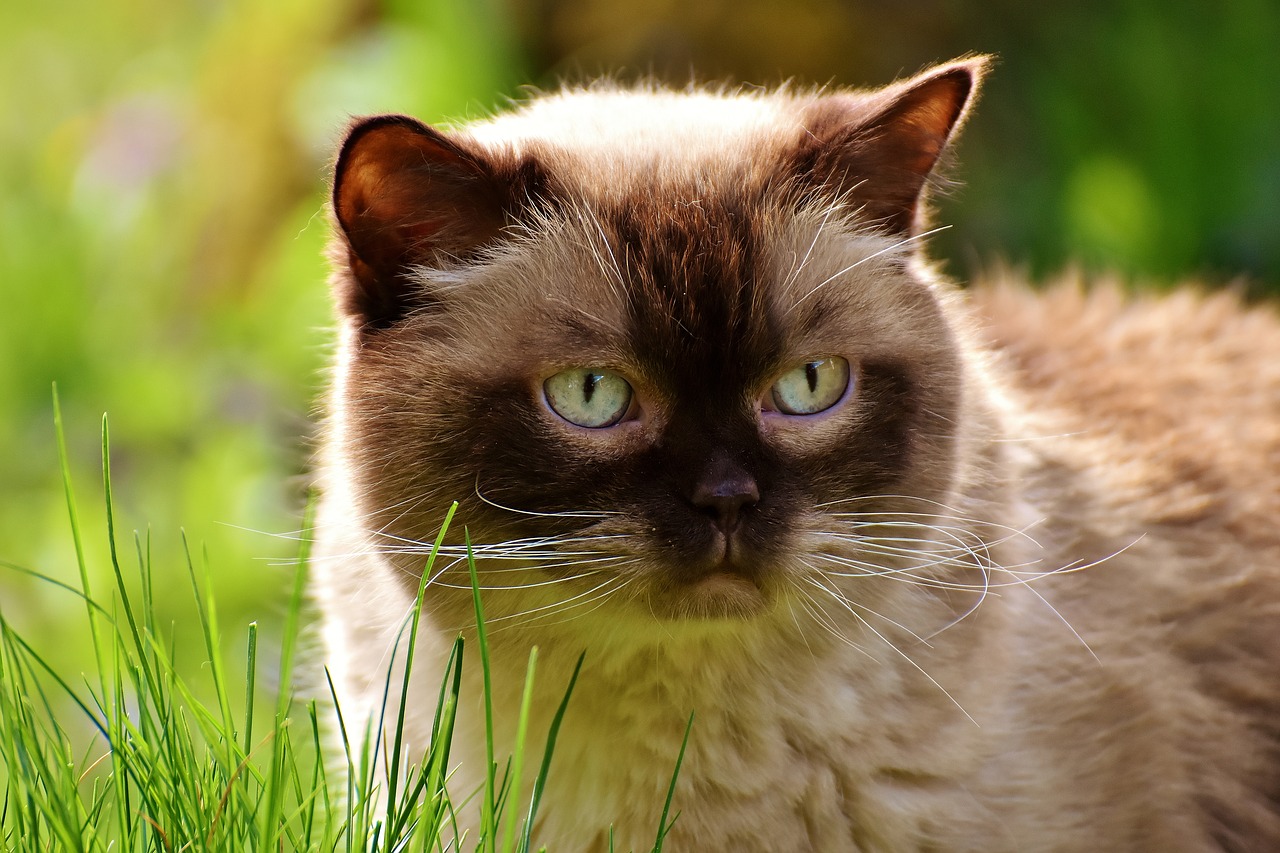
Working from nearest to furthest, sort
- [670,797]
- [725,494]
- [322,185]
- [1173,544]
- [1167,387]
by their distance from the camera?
1. [725,494]
2. [670,797]
3. [1173,544]
4. [1167,387]
5. [322,185]

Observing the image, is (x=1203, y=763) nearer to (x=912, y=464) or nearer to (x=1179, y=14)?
(x=912, y=464)

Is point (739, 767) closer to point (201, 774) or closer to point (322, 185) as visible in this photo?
point (201, 774)

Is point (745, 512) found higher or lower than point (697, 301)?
lower

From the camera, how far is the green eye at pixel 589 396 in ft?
4.77

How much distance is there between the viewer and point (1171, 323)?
2355 millimetres

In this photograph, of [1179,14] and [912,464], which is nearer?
[912,464]

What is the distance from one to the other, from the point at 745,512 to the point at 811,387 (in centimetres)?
20

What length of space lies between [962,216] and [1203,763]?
2.46 m

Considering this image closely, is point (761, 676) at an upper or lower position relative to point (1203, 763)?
upper

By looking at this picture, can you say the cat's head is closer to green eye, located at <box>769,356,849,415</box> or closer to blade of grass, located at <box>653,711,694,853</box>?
green eye, located at <box>769,356,849,415</box>

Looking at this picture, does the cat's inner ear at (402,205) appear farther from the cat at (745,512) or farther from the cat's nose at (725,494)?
the cat's nose at (725,494)

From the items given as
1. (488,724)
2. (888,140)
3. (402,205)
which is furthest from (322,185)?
(488,724)

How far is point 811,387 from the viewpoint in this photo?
1.52 metres

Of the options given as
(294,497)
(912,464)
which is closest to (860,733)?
(912,464)
